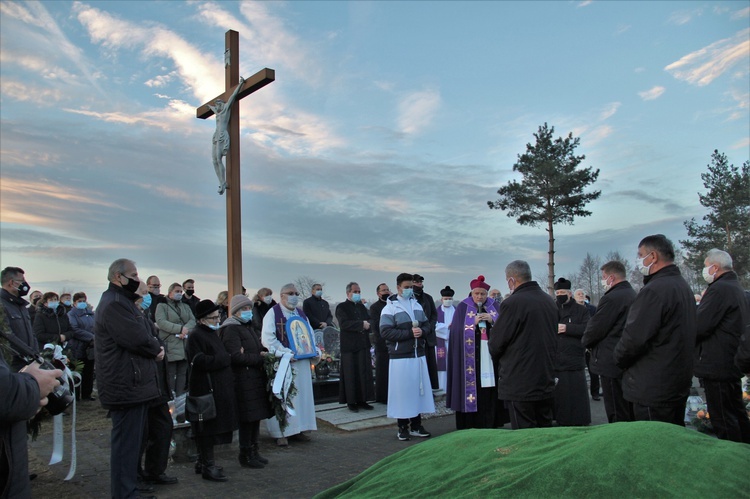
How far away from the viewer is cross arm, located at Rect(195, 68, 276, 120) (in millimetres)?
8734

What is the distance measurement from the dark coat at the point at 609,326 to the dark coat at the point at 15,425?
19.2ft

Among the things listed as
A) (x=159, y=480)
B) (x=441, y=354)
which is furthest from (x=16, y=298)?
(x=441, y=354)

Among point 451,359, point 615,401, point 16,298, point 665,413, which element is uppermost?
point 16,298

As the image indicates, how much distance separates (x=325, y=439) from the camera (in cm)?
830

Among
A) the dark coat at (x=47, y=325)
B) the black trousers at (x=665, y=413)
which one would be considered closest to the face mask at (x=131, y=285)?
the black trousers at (x=665, y=413)

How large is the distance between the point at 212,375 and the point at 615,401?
4711 mm

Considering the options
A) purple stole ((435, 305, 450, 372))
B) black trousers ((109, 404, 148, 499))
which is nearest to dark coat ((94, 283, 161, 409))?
black trousers ((109, 404, 148, 499))

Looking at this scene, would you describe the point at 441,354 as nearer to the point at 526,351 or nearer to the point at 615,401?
the point at 615,401

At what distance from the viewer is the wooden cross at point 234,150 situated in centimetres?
882

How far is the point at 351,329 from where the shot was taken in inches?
407

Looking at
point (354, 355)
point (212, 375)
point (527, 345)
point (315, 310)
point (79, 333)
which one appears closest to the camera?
point (527, 345)

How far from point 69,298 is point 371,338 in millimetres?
6607

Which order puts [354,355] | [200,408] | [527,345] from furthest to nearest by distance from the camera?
[354,355] → [200,408] → [527,345]

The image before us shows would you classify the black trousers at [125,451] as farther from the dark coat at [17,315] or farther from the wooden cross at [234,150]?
the wooden cross at [234,150]
